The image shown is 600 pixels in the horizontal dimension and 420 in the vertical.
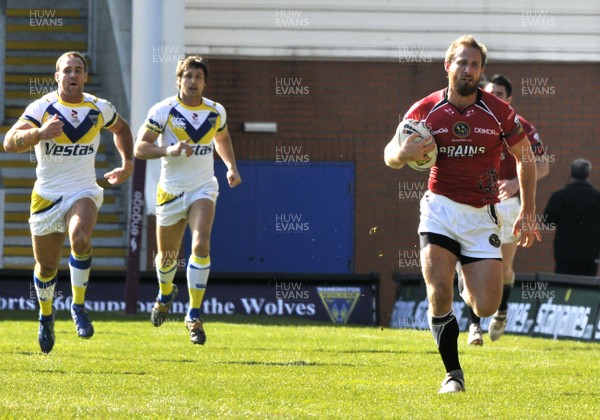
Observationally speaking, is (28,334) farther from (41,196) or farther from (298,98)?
(298,98)

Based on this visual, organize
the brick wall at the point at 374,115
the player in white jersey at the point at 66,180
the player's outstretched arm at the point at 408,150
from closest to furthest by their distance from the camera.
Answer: the player's outstretched arm at the point at 408,150, the player in white jersey at the point at 66,180, the brick wall at the point at 374,115

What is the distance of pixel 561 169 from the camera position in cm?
2230

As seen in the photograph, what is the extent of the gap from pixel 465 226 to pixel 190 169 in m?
4.50

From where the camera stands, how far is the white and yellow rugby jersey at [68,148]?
11.9m

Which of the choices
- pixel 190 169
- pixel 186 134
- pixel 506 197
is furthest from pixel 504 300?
pixel 186 134

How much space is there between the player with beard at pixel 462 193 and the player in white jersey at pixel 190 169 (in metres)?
3.97

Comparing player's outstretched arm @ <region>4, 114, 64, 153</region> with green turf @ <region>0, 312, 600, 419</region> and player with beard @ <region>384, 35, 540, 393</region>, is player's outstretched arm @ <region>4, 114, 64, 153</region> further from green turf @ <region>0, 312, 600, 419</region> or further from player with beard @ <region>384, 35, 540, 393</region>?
player with beard @ <region>384, 35, 540, 393</region>

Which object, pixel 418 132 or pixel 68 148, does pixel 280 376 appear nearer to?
pixel 418 132

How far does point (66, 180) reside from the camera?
12.0 meters

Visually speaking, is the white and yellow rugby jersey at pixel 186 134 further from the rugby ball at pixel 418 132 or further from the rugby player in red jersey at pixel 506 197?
the rugby ball at pixel 418 132

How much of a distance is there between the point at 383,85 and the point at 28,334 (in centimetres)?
939

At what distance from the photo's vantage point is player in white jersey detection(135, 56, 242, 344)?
12.9 meters

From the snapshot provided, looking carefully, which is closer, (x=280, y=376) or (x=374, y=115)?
(x=280, y=376)

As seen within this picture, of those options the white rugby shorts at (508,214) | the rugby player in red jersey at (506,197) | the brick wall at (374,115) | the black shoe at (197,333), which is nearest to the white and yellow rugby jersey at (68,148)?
the black shoe at (197,333)
